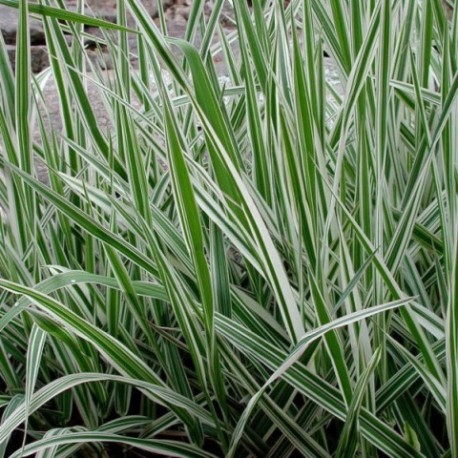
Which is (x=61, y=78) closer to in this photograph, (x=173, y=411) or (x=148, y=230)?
(x=148, y=230)

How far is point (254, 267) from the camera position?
0.90 meters

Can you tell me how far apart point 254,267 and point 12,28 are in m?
2.74

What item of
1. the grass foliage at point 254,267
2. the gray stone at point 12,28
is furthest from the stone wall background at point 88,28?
the grass foliage at point 254,267

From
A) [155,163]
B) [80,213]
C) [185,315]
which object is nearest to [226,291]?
[185,315]

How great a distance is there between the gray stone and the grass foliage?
A: 2356mm

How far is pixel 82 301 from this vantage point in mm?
972

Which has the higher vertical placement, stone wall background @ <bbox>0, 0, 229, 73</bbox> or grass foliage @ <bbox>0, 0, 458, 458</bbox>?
grass foliage @ <bbox>0, 0, 458, 458</bbox>

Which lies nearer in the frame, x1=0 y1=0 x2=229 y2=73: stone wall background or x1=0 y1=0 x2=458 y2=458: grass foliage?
x1=0 y1=0 x2=458 y2=458: grass foliage

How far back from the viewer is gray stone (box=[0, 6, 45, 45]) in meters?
3.26

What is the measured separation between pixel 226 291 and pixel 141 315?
10 cm

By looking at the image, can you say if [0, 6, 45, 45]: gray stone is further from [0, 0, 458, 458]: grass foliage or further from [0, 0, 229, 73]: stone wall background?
[0, 0, 458, 458]: grass foliage

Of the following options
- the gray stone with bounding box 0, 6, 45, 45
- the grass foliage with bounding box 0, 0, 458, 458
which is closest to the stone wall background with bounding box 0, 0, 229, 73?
the gray stone with bounding box 0, 6, 45, 45

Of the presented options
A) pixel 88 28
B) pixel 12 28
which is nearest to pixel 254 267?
pixel 12 28

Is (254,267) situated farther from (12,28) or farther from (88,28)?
(88,28)
